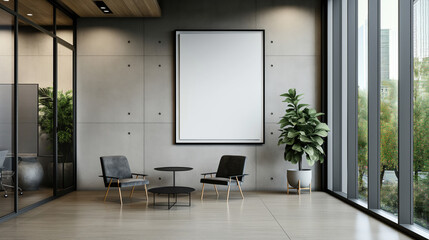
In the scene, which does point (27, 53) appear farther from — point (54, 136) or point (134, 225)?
point (134, 225)

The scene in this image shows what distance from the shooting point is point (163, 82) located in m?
8.72

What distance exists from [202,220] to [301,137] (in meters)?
2.93

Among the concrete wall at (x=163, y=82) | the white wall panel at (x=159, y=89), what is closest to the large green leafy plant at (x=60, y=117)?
the concrete wall at (x=163, y=82)

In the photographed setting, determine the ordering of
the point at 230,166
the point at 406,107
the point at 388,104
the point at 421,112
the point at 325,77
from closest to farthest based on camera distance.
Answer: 1. the point at 421,112
2. the point at 406,107
3. the point at 388,104
4. the point at 230,166
5. the point at 325,77

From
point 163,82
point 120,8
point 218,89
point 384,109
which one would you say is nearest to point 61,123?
point 163,82

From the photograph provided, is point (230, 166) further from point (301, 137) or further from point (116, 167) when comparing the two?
point (116, 167)

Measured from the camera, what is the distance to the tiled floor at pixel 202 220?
199 inches

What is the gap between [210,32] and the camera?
28.4 ft

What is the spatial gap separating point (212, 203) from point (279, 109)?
2724 mm

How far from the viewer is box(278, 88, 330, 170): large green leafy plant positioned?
785 cm

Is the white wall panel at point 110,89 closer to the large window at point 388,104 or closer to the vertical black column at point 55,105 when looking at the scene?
the vertical black column at point 55,105

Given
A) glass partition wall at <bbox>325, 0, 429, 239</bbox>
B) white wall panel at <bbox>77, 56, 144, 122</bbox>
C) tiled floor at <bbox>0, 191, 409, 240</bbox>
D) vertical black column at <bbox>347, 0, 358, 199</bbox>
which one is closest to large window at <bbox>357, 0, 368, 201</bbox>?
glass partition wall at <bbox>325, 0, 429, 239</bbox>

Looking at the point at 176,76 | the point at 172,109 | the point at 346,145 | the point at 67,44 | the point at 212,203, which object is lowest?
the point at 212,203

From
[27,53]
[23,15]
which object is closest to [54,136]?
[27,53]
